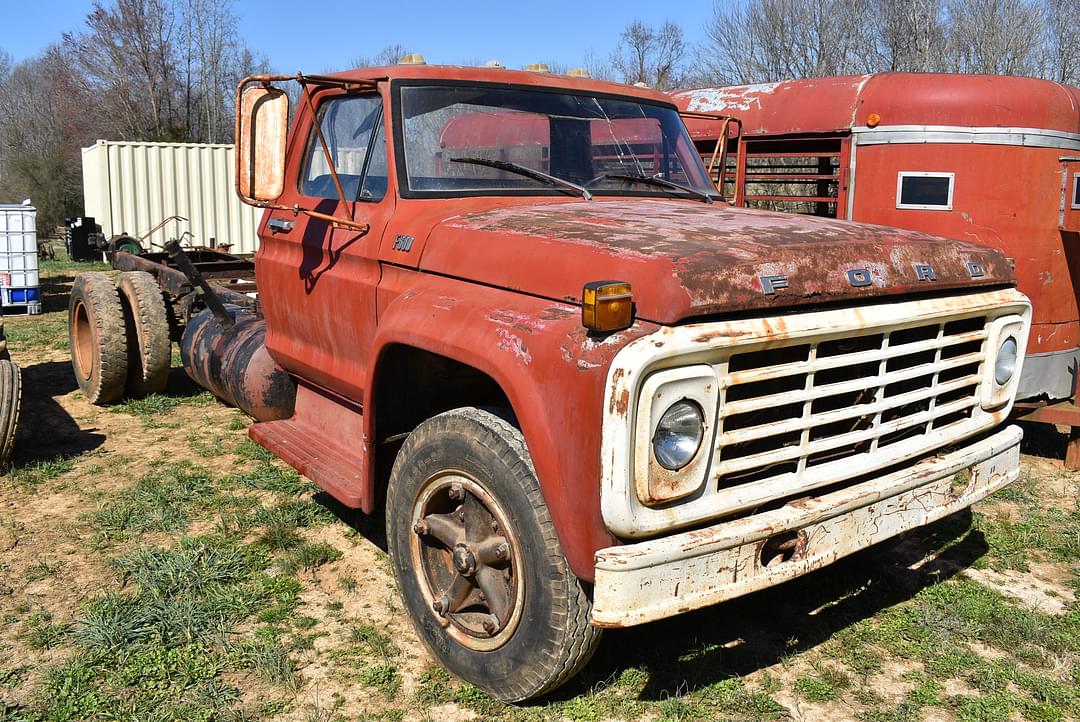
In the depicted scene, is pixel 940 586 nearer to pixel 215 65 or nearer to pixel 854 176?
Result: pixel 854 176

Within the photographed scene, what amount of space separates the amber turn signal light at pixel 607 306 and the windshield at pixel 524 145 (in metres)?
1.38

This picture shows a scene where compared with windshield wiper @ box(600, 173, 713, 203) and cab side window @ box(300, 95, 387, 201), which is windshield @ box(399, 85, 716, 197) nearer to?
windshield wiper @ box(600, 173, 713, 203)

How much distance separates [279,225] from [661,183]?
71.8 inches

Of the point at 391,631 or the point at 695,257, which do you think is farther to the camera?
the point at 391,631

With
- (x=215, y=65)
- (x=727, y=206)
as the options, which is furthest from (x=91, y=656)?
(x=215, y=65)

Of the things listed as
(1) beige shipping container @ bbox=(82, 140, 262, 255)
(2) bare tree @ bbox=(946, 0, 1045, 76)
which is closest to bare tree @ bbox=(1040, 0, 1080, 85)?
(2) bare tree @ bbox=(946, 0, 1045, 76)

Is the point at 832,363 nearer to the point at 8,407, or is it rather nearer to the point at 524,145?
the point at 524,145

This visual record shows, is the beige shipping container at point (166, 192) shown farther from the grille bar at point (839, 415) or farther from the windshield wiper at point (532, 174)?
the grille bar at point (839, 415)

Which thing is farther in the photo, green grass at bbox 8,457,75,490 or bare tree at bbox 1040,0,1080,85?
bare tree at bbox 1040,0,1080,85

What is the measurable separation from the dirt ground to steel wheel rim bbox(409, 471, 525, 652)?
0.25m

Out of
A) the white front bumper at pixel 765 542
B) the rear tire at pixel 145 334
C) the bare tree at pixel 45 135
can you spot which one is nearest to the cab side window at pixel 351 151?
the white front bumper at pixel 765 542

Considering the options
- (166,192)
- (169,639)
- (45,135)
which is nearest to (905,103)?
(169,639)

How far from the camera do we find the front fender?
2.45 meters

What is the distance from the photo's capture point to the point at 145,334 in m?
6.68
